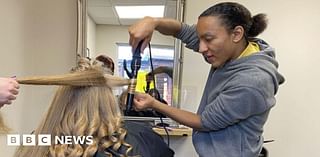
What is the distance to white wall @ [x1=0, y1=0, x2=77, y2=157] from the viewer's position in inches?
98.1

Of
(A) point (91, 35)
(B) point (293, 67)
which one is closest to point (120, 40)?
(A) point (91, 35)

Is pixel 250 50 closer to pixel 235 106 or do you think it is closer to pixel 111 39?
pixel 235 106

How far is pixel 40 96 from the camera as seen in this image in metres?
2.82

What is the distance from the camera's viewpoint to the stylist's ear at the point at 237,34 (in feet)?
4.16

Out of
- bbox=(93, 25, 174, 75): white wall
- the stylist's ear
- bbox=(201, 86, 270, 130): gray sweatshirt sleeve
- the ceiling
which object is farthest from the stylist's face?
the ceiling

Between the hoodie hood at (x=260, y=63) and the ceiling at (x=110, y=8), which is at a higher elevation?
the ceiling at (x=110, y=8)

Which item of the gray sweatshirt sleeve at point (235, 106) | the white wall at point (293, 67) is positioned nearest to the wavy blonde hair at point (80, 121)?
the gray sweatshirt sleeve at point (235, 106)

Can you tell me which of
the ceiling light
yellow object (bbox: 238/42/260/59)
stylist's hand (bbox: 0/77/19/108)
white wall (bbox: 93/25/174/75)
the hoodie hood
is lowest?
stylist's hand (bbox: 0/77/19/108)

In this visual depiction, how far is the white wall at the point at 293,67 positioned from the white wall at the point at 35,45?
1020 mm

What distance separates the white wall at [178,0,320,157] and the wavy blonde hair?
1.90 m

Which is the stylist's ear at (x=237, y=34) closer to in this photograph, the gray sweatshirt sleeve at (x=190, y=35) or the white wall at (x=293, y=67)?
the gray sweatshirt sleeve at (x=190, y=35)

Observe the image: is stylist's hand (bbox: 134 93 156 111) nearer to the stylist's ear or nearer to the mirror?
the stylist's ear

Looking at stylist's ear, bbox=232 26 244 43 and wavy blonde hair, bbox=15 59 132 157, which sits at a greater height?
stylist's ear, bbox=232 26 244 43

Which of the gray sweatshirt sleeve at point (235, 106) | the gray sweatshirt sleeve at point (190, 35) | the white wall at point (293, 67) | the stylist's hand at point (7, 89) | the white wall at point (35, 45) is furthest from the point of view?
the white wall at point (293, 67)
